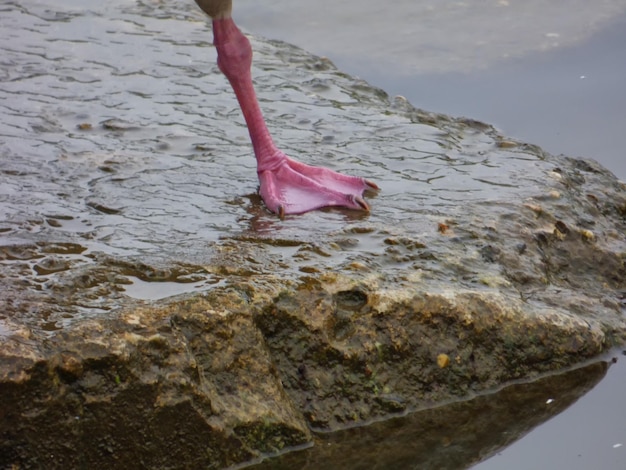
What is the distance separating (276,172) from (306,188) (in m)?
0.21

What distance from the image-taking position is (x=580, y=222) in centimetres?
500

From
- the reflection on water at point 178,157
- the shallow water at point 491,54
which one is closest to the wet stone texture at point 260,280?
the reflection on water at point 178,157

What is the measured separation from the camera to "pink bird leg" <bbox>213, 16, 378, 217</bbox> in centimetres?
493

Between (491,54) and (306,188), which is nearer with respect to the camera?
(306,188)

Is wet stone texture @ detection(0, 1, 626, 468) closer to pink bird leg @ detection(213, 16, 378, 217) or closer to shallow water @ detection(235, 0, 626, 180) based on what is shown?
pink bird leg @ detection(213, 16, 378, 217)

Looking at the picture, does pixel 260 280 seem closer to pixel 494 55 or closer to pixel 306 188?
pixel 306 188

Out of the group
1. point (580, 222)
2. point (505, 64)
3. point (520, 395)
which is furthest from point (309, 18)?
point (520, 395)

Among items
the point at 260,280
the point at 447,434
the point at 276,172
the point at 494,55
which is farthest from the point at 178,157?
the point at 494,55

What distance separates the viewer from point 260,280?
4008mm

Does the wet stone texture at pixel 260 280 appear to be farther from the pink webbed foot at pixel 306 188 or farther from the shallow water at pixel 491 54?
the shallow water at pixel 491 54

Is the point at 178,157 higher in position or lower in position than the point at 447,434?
higher

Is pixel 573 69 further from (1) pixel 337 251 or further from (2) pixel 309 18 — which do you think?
(1) pixel 337 251

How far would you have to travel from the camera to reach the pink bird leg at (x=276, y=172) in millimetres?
4934

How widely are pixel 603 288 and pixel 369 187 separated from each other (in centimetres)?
115
